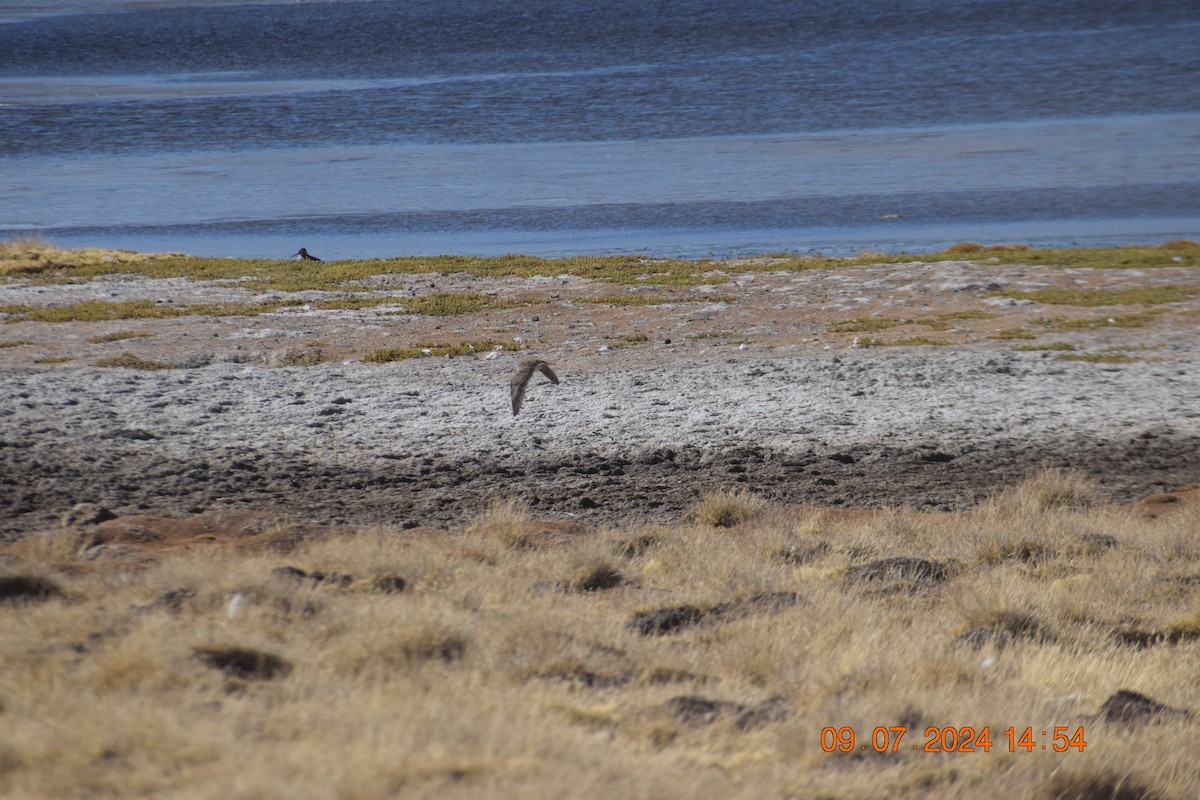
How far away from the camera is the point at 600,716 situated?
13.8ft

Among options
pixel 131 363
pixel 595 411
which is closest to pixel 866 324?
pixel 595 411

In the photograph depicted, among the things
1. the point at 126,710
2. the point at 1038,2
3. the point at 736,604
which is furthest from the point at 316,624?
the point at 1038,2

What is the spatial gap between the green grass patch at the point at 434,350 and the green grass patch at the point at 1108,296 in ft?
23.0

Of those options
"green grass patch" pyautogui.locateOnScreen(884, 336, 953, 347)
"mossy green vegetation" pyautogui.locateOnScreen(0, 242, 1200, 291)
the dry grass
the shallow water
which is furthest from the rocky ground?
the shallow water

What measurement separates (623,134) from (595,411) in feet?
98.1

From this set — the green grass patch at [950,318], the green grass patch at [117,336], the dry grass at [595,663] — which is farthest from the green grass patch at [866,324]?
the green grass patch at [117,336]

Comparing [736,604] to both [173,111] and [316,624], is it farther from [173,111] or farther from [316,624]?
[173,111]

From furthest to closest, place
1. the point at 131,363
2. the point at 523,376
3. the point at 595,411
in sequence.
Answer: the point at 131,363, the point at 595,411, the point at 523,376

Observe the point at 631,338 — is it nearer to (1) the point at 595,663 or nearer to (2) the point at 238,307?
(2) the point at 238,307

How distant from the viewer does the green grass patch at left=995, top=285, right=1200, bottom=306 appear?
579 inches

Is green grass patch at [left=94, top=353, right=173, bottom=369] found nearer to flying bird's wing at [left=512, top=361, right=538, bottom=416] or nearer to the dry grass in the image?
flying bird's wing at [left=512, top=361, right=538, bottom=416]
